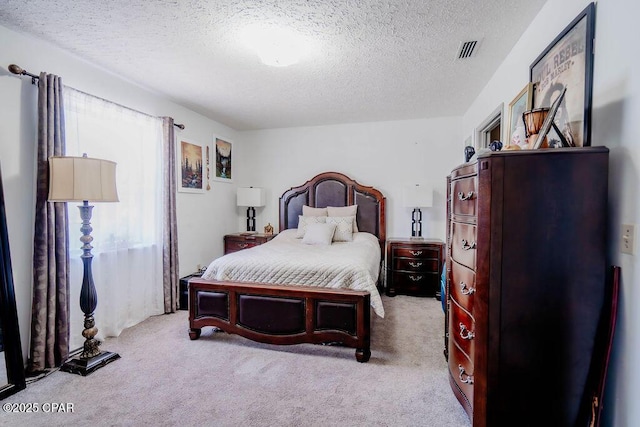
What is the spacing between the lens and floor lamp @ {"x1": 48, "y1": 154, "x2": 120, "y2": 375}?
2.10 m

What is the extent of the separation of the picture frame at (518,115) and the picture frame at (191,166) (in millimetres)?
3560

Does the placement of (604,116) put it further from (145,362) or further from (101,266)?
(101,266)

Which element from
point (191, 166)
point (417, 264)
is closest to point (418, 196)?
point (417, 264)

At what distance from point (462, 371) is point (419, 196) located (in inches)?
112

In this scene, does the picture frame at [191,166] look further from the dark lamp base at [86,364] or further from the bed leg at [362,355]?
the bed leg at [362,355]

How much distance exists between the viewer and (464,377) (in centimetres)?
162

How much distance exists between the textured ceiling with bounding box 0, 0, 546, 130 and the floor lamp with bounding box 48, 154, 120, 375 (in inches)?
37.8

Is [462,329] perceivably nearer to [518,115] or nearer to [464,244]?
[464,244]

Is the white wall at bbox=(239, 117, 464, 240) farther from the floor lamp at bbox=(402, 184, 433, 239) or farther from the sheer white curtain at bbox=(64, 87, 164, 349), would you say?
the sheer white curtain at bbox=(64, 87, 164, 349)

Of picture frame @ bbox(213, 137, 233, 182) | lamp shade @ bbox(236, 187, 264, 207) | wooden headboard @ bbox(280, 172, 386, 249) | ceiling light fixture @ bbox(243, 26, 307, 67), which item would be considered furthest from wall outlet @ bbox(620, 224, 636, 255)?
picture frame @ bbox(213, 137, 233, 182)

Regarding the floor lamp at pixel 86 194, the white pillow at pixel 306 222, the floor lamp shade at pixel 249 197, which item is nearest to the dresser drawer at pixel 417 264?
the white pillow at pixel 306 222

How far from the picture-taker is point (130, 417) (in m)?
1.75

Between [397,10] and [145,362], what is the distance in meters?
3.12

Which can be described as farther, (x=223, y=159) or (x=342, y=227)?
(x=223, y=159)
